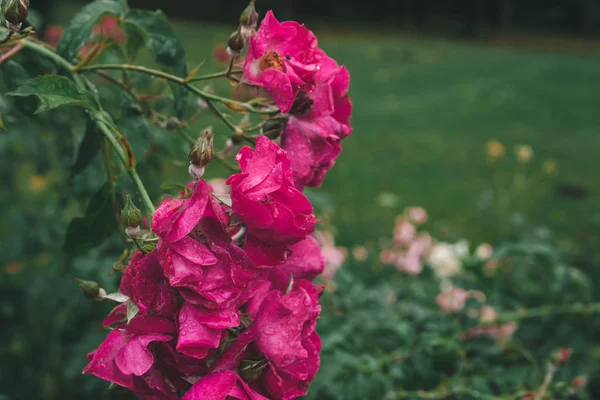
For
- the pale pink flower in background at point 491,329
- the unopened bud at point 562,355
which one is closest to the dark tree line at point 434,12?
the pale pink flower in background at point 491,329

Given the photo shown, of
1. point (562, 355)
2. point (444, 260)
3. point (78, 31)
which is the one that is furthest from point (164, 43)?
point (444, 260)

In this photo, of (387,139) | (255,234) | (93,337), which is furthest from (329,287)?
(387,139)

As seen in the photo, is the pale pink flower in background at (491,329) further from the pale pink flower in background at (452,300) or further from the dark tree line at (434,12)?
the dark tree line at (434,12)

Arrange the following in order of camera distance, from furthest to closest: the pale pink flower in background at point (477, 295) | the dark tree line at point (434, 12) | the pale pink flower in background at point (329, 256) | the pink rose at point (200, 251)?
the dark tree line at point (434, 12) < the pale pink flower in background at point (329, 256) < the pale pink flower in background at point (477, 295) < the pink rose at point (200, 251)

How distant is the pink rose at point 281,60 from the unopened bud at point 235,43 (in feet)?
0.04

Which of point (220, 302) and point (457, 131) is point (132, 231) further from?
point (457, 131)

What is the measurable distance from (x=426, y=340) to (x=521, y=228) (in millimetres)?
1600

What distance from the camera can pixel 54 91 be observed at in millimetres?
695

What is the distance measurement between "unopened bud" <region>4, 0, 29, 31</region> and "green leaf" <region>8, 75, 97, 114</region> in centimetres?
7

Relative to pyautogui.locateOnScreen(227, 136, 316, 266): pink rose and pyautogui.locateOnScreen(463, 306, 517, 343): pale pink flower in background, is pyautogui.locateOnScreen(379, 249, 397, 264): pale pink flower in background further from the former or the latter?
pyautogui.locateOnScreen(227, 136, 316, 266): pink rose

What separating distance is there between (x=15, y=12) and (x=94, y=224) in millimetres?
287

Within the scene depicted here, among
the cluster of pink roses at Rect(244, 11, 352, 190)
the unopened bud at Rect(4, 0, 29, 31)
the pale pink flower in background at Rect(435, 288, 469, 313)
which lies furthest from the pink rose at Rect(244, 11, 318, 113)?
the pale pink flower in background at Rect(435, 288, 469, 313)

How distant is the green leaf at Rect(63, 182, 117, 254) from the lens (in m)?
0.82

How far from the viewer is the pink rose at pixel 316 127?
73 cm
